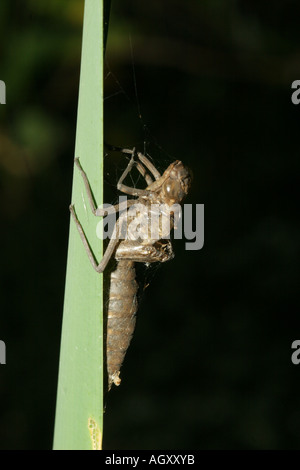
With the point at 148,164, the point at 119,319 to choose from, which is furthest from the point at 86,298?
the point at 148,164

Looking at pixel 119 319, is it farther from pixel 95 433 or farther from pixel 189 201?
pixel 189 201

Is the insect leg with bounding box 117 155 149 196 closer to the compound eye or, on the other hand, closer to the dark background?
the compound eye

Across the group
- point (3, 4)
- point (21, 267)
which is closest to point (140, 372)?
point (21, 267)

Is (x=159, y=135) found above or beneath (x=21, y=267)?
above

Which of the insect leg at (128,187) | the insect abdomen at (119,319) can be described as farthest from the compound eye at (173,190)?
the insect abdomen at (119,319)

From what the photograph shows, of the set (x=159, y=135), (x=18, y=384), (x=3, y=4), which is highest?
(x=3, y=4)

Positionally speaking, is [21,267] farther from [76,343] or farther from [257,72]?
[257,72]

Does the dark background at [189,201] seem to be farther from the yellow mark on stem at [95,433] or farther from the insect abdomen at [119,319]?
the yellow mark on stem at [95,433]
